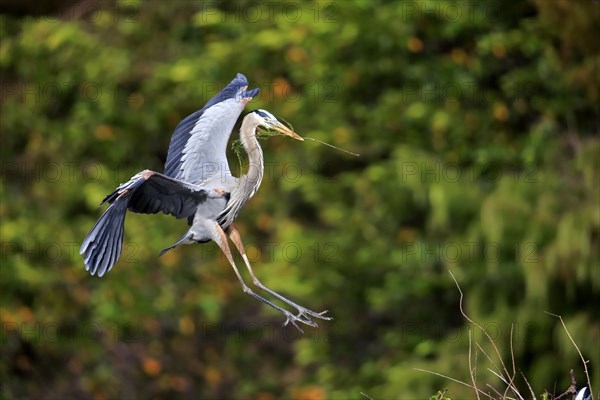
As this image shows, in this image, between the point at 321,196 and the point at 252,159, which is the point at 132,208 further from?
the point at 321,196

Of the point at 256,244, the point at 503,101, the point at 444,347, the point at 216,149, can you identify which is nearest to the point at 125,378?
the point at 256,244

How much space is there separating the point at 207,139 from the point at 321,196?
269 inches

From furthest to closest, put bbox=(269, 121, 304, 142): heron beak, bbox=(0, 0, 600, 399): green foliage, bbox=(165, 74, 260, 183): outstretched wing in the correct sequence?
bbox=(0, 0, 600, 399): green foliage, bbox=(165, 74, 260, 183): outstretched wing, bbox=(269, 121, 304, 142): heron beak

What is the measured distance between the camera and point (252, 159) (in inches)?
125

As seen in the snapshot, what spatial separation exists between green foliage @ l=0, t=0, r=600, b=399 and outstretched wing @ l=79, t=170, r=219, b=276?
17.2 ft

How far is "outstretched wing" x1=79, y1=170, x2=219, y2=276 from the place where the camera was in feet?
10.0

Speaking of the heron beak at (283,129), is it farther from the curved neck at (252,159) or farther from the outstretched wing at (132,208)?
the outstretched wing at (132,208)

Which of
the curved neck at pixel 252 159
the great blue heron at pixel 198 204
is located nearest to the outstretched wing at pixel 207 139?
the great blue heron at pixel 198 204

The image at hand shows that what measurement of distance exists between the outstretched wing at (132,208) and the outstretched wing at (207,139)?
0.17 m

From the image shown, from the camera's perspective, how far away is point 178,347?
11773 mm

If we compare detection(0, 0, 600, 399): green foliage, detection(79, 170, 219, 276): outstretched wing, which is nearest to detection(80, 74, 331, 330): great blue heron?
detection(79, 170, 219, 276): outstretched wing

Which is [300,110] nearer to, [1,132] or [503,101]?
[503,101]

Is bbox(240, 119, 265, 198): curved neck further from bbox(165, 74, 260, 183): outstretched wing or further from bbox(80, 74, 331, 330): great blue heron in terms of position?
bbox(165, 74, 260, 183): outstretched wing

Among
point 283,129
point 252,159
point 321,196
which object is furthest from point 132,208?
point 321,196
